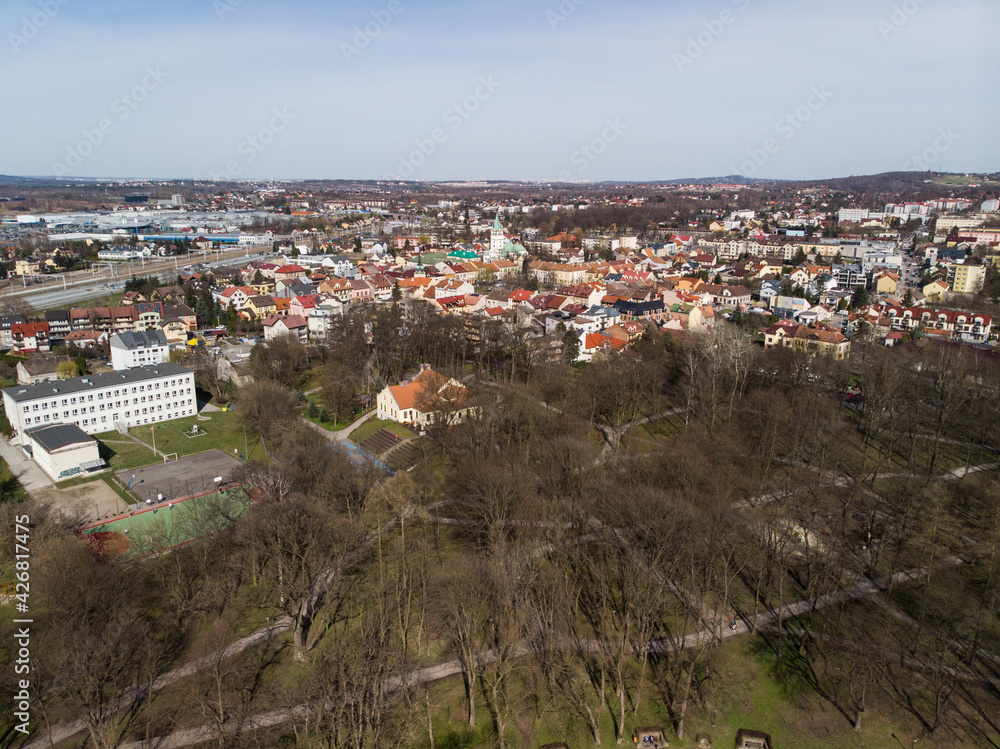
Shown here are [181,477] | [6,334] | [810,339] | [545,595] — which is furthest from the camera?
[6,334]

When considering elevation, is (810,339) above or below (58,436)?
above

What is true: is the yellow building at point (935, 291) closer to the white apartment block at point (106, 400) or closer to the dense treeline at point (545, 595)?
the dense treeline at point (545, 595)

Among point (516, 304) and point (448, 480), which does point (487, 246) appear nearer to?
point (516, 304)

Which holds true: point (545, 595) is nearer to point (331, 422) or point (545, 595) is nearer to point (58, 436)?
point (331, 422)

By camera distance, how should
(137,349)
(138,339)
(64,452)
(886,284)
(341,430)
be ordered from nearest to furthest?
(64,452)
(341,430)
(137,349)
(138,339)
(886,284)

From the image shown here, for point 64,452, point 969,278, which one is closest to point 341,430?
point 64,452

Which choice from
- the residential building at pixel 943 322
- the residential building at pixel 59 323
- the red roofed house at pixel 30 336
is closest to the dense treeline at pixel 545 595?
the residential building at pixel 943 322

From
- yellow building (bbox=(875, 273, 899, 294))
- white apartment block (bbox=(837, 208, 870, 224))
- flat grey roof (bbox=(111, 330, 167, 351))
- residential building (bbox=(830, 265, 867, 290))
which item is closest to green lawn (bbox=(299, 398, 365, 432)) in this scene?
flat grey roof (bbox=(111, 330, 167, 351))
